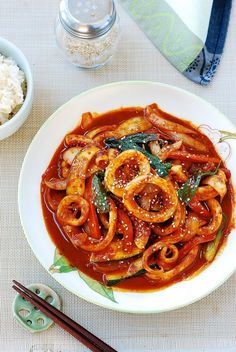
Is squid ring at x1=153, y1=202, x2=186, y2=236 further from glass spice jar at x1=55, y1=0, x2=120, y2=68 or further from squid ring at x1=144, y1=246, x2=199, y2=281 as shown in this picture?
glass spice jar at x1=55, y1=0, x2=120, y2=68

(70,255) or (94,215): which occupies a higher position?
(94,215)

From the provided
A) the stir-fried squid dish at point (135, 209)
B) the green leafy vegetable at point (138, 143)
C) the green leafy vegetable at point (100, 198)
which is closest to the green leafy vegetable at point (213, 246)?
the stir-fried squid dish at point (135, 209)

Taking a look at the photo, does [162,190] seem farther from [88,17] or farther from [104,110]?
[88,17]

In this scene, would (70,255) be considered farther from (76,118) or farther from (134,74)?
(134,74)

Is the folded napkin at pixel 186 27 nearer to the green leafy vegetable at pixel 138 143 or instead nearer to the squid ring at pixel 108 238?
the green leafy vegetable at pixel 138 143

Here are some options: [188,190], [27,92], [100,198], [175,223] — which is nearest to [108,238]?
[100,198]

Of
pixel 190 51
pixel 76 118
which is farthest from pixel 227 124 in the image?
pixel 76 118

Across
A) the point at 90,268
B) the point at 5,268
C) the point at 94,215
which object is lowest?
the point at 5,268
